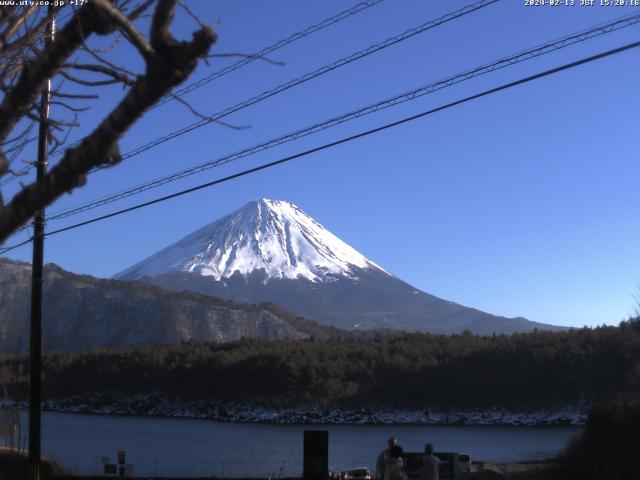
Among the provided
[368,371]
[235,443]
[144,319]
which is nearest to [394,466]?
[235,443]

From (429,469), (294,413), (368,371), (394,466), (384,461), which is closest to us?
(429,469)

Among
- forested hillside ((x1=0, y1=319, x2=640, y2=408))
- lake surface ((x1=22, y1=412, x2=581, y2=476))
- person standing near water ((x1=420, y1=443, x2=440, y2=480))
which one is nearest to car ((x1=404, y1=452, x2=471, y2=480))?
lake surface ((x1=22, y1=412, x2=581, y2=476))

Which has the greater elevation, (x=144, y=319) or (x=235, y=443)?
(x=144, y=319)

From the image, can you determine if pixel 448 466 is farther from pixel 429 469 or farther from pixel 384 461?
pixel 429 469

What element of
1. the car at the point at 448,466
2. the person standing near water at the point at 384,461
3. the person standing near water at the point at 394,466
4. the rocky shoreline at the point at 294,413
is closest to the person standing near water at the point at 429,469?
the person standing near water at the point at 394,466

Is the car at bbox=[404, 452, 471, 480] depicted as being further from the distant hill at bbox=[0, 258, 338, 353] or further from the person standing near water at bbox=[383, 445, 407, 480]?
the distant hill at bbox=[0, 258, 338, 353]

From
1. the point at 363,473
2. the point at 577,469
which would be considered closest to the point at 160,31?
the point at 363,473
